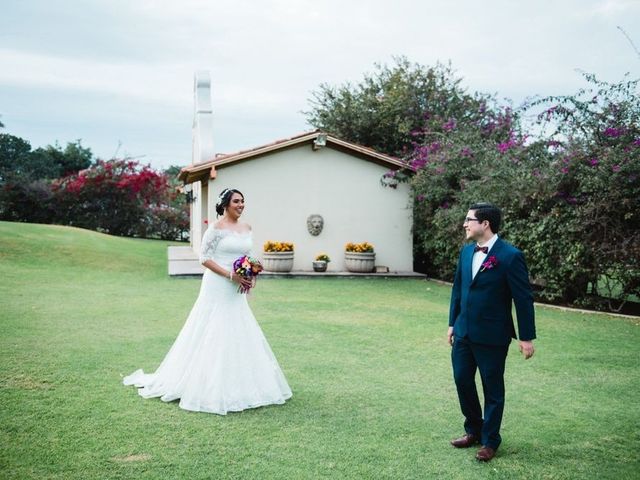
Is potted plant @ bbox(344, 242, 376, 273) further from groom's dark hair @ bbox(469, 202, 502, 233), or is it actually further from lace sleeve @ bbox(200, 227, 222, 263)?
groom's dark hair @ bbox(469, 202, 502, 233)

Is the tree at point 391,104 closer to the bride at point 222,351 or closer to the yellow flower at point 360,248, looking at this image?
the yellow flower at point 360,248

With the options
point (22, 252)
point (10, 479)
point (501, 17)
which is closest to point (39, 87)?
point (22, 252)

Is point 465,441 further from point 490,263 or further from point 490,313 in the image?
point 490,263

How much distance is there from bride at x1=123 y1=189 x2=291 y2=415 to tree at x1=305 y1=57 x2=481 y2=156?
16.2 metres

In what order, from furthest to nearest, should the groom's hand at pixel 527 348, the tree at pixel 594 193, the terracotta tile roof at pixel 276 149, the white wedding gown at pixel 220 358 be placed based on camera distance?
the terracotta tile roof at pixel 276 149 → the tree at pixel 594 193 → the white wedding gown at pixel 220 358 → the groom's hand at pixel 527 348

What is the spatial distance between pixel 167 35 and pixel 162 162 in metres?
16.6

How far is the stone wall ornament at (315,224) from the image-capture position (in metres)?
17.6

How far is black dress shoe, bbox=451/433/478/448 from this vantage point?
14.8 feet

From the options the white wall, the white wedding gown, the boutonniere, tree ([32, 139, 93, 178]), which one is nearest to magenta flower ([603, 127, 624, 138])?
the white wall

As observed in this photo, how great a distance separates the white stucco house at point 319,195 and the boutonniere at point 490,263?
43.6 ft

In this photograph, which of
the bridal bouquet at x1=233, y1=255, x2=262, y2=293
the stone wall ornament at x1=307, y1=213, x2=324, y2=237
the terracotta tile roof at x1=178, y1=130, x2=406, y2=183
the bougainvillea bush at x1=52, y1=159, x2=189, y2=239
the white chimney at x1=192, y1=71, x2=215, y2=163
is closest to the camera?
the bridal bouquet at x1=233, y1=255, x2=262, y2=293

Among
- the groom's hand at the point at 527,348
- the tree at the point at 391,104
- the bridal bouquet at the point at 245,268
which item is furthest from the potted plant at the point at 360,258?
the groom's hand at the point at 527,348

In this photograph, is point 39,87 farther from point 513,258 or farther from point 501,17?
point 513,258

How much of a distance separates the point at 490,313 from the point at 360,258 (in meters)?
13.0
